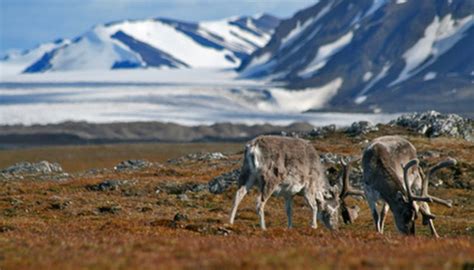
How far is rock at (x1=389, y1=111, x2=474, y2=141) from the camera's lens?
82.7 m

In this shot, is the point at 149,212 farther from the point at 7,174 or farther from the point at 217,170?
the point at 7,174

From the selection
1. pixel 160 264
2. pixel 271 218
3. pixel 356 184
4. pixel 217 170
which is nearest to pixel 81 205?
pixel 271 218

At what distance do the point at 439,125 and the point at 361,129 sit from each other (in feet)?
24.1

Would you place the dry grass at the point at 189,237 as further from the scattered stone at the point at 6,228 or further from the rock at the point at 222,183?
the rock at the point at 222,183

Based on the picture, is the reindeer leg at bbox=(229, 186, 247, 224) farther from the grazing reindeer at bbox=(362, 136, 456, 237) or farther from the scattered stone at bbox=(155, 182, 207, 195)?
the scattered stone at bbox=(155, 182, 207, 195)

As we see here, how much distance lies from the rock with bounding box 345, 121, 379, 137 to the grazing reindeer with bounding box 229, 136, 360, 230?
5471 centimetres

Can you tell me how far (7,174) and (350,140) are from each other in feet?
96.9

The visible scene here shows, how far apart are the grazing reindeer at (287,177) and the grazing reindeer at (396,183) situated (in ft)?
5.41

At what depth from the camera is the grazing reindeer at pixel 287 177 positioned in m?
30.1

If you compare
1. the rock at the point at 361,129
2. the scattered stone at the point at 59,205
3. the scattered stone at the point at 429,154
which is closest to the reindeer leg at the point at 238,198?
the scattered stone at the point at 59,205

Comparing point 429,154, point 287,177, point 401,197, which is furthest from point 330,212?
point 429,154

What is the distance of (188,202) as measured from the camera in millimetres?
48969

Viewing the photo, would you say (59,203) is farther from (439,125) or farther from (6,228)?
(439,125)

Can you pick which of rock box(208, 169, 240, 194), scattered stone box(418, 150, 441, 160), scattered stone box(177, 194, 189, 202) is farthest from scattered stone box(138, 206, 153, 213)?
scattered stone box(418, 150, 441, 160)
